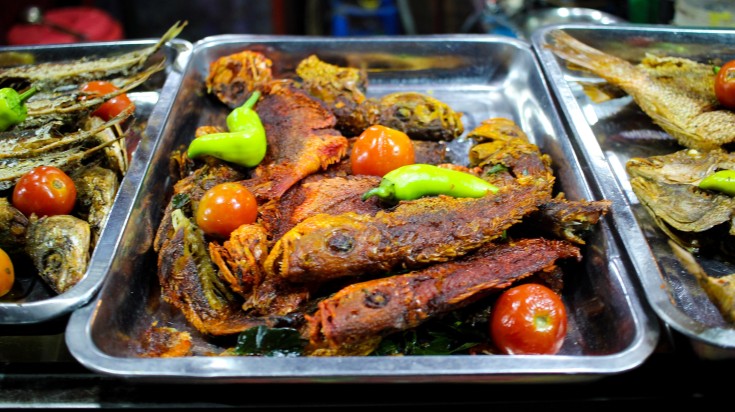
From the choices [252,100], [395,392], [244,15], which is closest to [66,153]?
[252,100]

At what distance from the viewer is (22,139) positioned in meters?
2.68

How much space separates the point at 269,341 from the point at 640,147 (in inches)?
89.8

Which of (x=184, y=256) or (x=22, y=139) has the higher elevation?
(x=22, y=139)

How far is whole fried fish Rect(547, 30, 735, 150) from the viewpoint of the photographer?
2.88 m

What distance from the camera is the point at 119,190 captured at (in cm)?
251

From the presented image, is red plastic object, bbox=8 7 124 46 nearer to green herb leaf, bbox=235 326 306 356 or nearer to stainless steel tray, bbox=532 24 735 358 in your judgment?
stainless steel tray, bbox=532 24 735 358

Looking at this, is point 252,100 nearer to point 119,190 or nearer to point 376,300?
point 119,190

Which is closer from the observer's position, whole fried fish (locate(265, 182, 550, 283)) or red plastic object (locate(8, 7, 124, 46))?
whole fried fish (locate(265, 182, 550, 283))

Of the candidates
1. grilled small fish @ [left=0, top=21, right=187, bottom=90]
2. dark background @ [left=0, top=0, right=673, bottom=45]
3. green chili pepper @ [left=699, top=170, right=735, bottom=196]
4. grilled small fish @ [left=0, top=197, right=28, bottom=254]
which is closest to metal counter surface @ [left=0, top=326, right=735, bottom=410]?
grilled small fish @ [left=0, top=197, right=28, bottom=254]

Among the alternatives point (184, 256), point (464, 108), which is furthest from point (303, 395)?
point (464, 108)

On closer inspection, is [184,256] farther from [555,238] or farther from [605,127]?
[605,127]

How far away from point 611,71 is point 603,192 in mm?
1074

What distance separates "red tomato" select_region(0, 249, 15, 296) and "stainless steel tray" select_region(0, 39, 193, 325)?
70 mm

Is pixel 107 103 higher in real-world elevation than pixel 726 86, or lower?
lower
